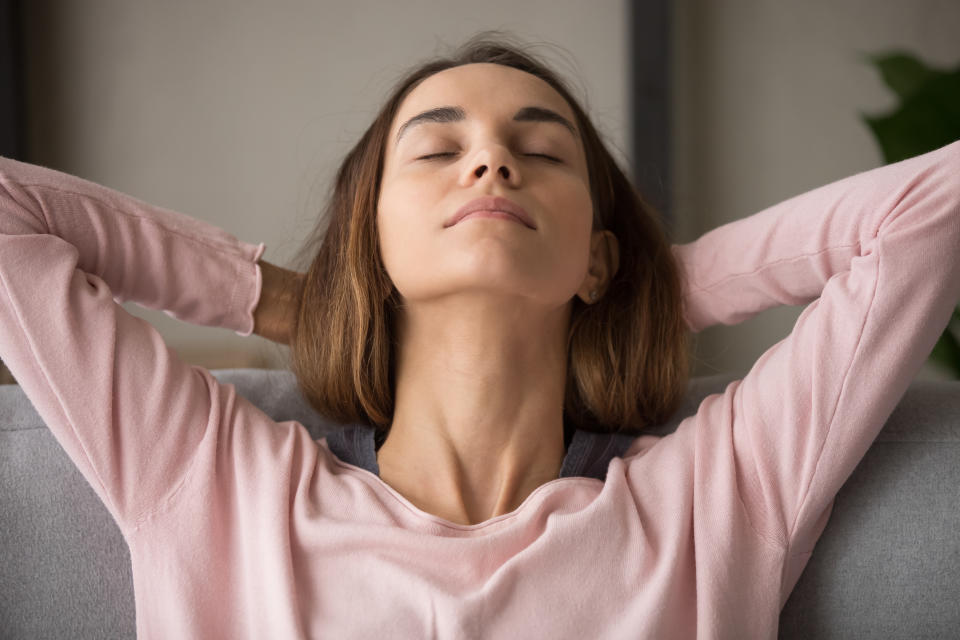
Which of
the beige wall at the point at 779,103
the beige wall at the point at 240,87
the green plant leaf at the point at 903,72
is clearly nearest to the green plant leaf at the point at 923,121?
the green plant leaf at the point at 903,72

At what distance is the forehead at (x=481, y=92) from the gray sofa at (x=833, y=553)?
69cm

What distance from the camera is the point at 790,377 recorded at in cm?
110

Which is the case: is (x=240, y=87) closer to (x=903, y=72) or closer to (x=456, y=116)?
Answer: (x=456, y=116)

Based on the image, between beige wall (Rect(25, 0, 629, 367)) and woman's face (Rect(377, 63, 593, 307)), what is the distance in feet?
4.49

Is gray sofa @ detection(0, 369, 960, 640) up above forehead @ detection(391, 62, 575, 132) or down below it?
below

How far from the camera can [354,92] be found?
2674 mm

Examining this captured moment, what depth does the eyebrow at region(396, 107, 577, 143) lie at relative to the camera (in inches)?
49.6

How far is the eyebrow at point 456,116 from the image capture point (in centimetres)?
126

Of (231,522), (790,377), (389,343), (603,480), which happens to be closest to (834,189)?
(790,377)

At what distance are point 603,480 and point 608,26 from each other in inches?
75.1

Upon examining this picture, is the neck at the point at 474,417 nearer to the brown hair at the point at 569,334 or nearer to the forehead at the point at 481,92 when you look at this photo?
the brown hair at the point at 569,334

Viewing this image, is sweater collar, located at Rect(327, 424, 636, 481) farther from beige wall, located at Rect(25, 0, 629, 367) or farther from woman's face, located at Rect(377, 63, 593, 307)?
beige wall, located at Rect(25, 0, 629, 367)

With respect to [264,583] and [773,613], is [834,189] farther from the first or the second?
[264,583]

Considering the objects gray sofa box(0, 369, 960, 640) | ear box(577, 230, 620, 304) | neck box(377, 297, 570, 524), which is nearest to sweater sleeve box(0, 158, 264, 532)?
gray sofa box(0, 369, 960, 640)
